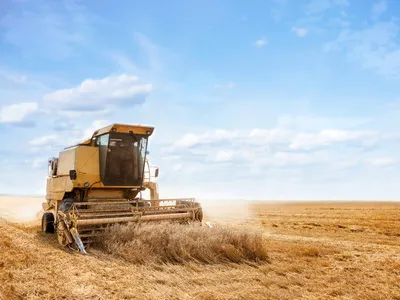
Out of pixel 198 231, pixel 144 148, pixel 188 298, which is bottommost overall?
pixel 188 298

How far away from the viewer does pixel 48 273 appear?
7180 mm

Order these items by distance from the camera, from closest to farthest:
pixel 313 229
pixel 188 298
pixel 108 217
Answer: pixel 188 298, pixel 108 217, pixel 313 229

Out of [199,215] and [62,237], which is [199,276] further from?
[62,237]

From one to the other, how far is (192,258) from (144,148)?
582 cm

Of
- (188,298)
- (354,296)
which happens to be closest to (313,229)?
(354,296)

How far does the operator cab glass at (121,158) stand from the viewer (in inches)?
512

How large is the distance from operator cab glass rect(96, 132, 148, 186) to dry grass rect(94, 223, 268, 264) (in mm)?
3650

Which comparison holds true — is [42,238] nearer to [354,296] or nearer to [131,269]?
[131,269]

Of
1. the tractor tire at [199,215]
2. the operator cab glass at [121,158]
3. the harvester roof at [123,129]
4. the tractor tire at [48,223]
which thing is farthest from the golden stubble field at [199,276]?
the harvester roof at [123,129]

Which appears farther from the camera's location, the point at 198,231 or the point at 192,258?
the point at 198,231

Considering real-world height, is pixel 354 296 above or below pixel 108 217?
below

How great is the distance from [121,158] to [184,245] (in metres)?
5.23

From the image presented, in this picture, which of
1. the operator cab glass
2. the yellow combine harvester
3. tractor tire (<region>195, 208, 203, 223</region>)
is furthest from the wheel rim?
tractor tire (<region>195, 208, 203, 223</region>)

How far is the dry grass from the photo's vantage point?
8531 mm
